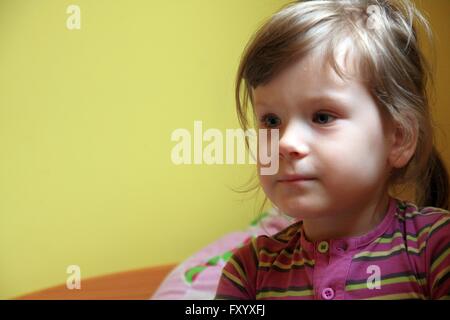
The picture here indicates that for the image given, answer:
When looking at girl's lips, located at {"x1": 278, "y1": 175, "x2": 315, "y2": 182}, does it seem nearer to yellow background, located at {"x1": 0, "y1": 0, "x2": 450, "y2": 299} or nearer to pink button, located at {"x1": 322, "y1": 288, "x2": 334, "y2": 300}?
pink button, located at {"x1": 322, "y1": 288, "x2": 334, "y2": 300}

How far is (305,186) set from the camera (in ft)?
2.14

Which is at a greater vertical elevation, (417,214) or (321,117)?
(321,117)

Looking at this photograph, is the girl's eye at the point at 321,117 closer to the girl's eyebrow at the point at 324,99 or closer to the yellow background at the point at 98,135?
the girl's eyebrow at the point at 324,99

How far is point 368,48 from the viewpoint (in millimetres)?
650

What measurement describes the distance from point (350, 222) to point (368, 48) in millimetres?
217

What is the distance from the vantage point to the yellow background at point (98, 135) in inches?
37.0

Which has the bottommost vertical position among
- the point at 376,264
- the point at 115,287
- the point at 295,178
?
the point at 115,287

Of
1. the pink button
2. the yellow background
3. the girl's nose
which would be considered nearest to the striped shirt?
the pink button

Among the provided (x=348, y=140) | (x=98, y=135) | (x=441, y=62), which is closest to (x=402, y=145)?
(x=348, y=140)

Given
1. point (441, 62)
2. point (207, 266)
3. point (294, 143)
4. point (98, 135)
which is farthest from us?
point (207, 266)

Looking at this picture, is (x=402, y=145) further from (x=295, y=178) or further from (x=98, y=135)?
(x=98, y=135)

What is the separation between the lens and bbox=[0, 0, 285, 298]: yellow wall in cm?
94

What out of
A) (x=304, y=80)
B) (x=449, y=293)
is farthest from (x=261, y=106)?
(x=449, y=293)

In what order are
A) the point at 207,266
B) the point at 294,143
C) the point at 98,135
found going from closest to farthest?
the point at 294,143
the point at 98,135
the point at 207,266
